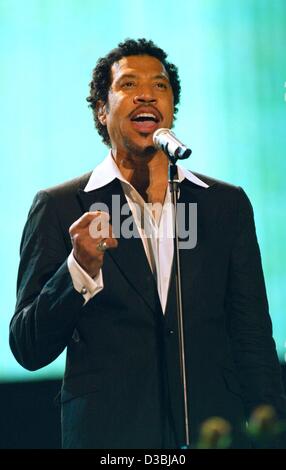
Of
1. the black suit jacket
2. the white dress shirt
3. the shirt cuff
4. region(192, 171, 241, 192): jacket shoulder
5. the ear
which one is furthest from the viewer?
the ear

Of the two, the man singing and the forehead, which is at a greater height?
the forehead

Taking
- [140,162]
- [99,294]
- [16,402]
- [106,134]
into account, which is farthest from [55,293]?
[16,402]

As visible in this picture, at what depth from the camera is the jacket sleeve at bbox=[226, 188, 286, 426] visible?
248 centimetres

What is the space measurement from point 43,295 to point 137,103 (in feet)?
2.09

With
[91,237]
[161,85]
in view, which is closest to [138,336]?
[91,237]

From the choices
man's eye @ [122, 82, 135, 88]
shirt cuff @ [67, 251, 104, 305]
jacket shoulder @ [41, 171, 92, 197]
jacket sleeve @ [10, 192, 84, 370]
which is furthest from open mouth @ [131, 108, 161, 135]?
shirt cuff @ [67, 251, 104, 305]

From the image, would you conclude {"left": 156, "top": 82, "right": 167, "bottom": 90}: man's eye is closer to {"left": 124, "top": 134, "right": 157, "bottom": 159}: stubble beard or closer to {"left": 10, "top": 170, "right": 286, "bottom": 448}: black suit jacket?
{"left": 124, "top": 134, "right": 157, "bottom": 159}: stubble beard

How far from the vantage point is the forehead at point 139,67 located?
2.65 metres

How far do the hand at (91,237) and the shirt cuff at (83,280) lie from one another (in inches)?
0.9

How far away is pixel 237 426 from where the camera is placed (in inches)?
96.2

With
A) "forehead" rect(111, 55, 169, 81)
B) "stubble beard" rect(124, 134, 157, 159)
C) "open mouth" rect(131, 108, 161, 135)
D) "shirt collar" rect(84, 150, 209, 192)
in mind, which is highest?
"forehead" rect(111, 55, 169, 81)

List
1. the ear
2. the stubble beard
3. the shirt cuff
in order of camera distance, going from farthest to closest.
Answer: the ear < the stubble beard < the shirt cuff

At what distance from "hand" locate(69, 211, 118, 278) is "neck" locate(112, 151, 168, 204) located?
0.50m

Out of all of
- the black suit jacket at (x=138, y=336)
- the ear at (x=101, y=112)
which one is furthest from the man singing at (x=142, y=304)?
the ear at (x=101, y=112)
